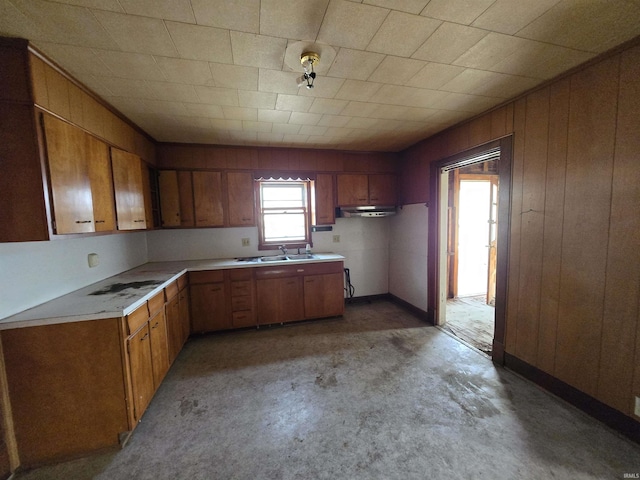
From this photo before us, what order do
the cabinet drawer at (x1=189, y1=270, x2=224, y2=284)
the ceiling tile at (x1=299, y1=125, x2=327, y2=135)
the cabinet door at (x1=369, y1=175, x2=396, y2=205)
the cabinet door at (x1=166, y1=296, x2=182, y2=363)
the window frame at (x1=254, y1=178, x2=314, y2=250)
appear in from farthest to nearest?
the cabinet door at (x1=369, y1=175, x2=396, y2=205), the window frame at (x1=254, y1=178, x2=314, y2=250), the cabinet drawer at (x1=189, y1=270, x2=224, y2=284), the ceiling tile at (x1=299, y1=125, x2=327, y2=135), the cabinet door at (x1=166, y1=296, x2=182, y2=363)

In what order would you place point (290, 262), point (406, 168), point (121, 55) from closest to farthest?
point (121, 55), point (290, 262), point (406, 168)

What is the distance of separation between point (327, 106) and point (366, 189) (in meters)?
1.87

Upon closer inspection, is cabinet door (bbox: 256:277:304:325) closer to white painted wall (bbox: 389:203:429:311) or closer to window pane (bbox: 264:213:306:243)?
window pane (bbox: 264:213:306:243)

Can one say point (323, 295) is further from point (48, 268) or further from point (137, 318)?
point (48, 268)

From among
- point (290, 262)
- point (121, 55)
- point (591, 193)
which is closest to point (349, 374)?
point (290, 262)

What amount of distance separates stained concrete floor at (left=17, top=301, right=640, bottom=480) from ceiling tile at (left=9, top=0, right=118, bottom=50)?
261 centimetres

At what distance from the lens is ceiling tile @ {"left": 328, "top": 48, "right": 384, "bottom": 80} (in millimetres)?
1609

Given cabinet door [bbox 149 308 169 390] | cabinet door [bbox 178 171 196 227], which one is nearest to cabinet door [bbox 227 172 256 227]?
cabinet door [bbox 178 171 196 227]

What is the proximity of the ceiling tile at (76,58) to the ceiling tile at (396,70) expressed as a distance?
190 cm

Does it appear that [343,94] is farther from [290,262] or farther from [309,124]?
[290,262]

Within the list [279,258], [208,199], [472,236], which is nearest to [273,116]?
[208,199]

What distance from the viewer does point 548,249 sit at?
201cm

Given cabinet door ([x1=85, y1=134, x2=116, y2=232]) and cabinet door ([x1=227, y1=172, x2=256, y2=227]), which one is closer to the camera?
cabinet door ([x1=85, y1=134, x2=116, y2=232])

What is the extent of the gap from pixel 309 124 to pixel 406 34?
1503mm
